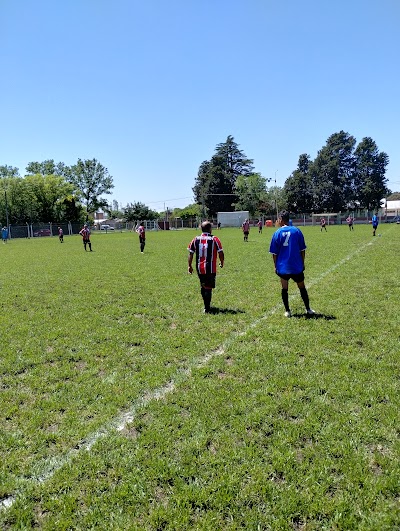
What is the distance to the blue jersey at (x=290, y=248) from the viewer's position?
6.70m

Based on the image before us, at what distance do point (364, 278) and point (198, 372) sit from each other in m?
7.77

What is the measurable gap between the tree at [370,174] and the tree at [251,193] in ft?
66.0

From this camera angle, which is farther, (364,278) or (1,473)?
(364,278)

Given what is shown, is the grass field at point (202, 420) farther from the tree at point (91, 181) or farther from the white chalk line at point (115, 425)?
the tree at point (91, 181)

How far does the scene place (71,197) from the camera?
229 feet

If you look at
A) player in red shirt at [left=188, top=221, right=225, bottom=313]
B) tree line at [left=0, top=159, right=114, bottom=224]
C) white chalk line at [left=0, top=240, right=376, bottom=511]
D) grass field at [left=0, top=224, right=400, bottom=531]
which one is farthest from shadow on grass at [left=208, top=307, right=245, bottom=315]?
tree line at [left=0, top=159, right=114, bottom=224]

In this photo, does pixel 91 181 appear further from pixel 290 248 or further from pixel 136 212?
pixel 290 248

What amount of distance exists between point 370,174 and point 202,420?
273ft

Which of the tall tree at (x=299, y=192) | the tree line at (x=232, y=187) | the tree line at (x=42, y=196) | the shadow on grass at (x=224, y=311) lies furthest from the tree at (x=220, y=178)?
the shadow on grass at (x=224, y=311)

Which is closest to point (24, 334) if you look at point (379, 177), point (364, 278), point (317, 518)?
point (317, 518)

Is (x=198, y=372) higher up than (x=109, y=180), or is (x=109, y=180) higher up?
(x=109, y=180)

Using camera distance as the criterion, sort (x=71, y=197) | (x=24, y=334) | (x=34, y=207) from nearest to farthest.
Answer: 1. (x=24, y=334)
2. (x=34, y=207)
3. (x=71, y=197)

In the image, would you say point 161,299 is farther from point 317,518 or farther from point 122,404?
point 317,518

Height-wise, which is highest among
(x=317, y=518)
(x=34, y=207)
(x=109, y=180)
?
(x=109, y=180)
